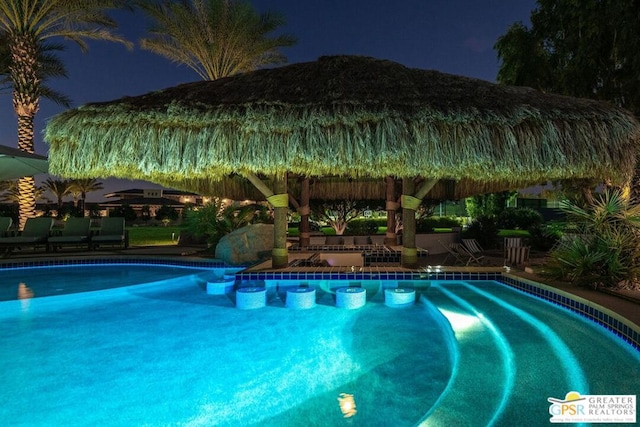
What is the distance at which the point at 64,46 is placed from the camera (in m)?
14.6

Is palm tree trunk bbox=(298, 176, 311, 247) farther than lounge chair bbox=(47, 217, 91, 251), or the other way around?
lounge chair bbox=(47, 217, 91, 251)

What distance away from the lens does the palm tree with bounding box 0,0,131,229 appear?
1180 cm

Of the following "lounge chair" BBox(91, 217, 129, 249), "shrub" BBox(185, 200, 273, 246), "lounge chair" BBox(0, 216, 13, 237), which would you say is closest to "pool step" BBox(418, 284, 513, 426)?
"shrub" BBox(185, 200, 273, 246)

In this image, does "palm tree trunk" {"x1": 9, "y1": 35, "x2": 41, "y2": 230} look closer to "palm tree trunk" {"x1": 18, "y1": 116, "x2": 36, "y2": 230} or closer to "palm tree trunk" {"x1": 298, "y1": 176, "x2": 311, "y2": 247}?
"palm tree trunk" {"x1": 18, "y1": 116, "x2": 36, "y2": 230}

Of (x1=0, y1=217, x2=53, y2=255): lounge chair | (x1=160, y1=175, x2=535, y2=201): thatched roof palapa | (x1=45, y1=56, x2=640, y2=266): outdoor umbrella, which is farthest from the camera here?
(x1=0, y1=217, x2=53, y2=255): lounge chair

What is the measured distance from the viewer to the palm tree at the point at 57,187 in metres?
28.6

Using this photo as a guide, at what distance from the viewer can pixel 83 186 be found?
30.1 metres

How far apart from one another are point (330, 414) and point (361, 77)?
492cm

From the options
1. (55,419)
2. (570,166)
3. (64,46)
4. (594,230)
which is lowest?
(55,419)

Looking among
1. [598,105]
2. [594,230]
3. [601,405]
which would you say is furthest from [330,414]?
[598,105]

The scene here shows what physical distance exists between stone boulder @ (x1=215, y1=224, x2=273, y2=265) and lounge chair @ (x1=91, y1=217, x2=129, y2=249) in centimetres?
373

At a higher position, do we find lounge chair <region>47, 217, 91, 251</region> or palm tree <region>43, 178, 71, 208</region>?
palm tree <region>43, 178, 71, 208</region>

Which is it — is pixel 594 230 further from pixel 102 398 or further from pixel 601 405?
pixel 102 398

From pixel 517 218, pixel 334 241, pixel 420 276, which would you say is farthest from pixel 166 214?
pixel 420 276
